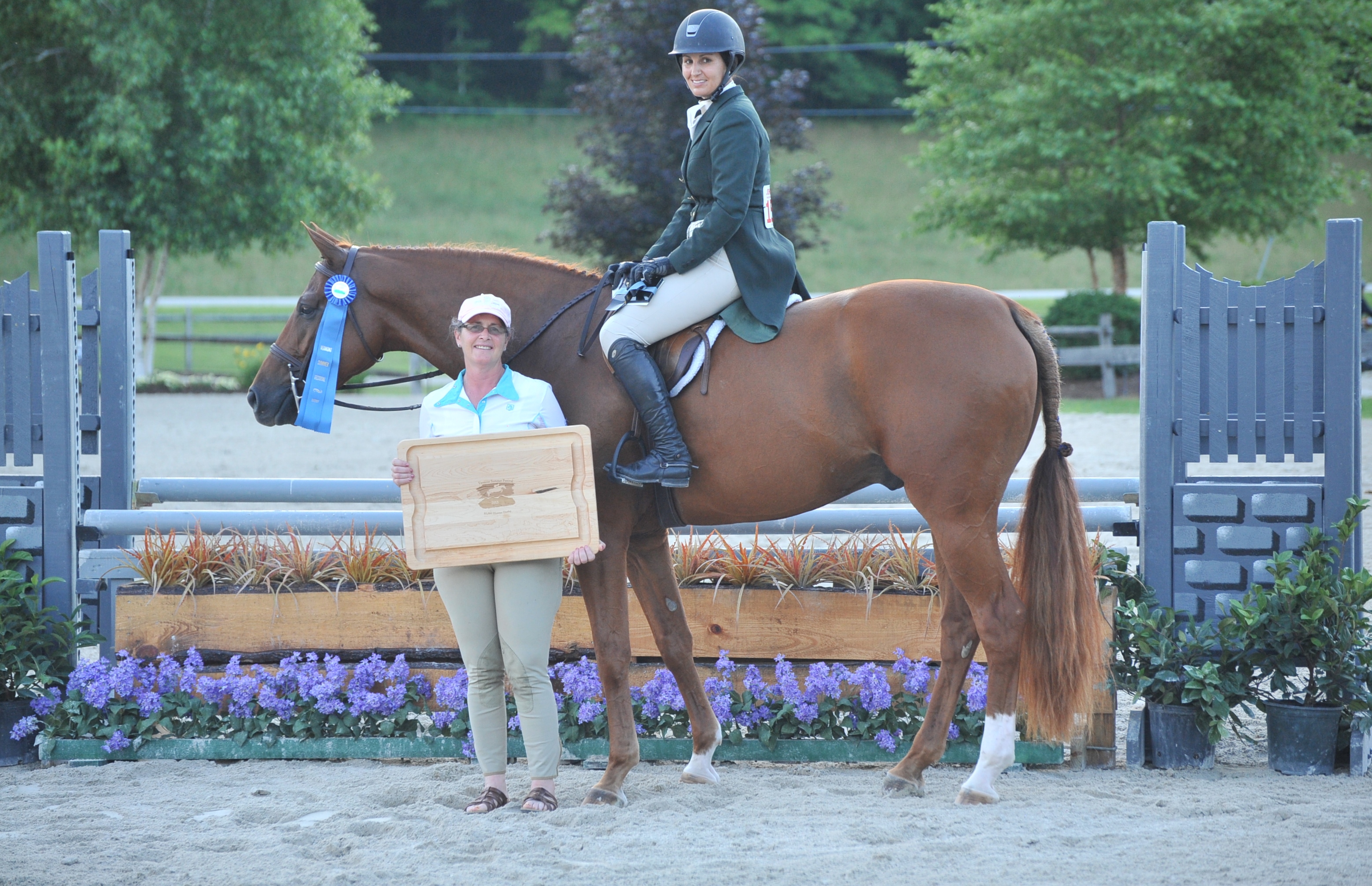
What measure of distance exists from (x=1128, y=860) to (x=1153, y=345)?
205 centimetres

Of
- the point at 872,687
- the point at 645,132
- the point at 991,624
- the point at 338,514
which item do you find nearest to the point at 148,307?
the point at 645,132

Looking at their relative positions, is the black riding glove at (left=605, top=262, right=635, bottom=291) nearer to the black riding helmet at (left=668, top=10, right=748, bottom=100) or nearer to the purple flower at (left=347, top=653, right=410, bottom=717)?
the black riding helmet at (left=668, top=10, right=748, bottom=100)

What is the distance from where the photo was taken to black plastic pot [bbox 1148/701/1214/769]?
14.1 feet

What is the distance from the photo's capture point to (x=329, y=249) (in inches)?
167

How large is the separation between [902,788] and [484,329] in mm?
2167

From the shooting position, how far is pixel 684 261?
396cm

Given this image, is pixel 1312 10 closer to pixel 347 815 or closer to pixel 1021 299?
pixel 1021 299

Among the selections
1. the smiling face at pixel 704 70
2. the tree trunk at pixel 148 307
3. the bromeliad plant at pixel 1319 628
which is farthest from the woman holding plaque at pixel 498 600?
the tree trunk at pixel 148 307

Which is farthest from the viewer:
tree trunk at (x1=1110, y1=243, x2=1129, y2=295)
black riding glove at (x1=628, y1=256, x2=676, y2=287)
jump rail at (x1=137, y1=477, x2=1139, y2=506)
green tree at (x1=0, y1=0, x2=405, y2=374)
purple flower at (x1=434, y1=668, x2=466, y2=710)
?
tree trunk at (x1=1110, y1=243, x2=1129, y2=295)

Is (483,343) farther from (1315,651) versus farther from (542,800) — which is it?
(1315,651)

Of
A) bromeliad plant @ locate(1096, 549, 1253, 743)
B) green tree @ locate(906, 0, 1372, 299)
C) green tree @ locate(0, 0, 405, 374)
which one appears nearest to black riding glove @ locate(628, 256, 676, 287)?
bromeliad plant @ locate(1096, 549, 1253, 743)

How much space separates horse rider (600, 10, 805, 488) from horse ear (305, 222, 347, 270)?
106 centimetres

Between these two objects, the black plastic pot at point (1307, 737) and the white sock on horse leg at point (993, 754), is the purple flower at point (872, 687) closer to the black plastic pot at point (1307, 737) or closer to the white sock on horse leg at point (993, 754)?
the white sock on horse leg at point (993, 754)

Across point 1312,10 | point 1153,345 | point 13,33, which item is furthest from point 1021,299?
point 1153,345
